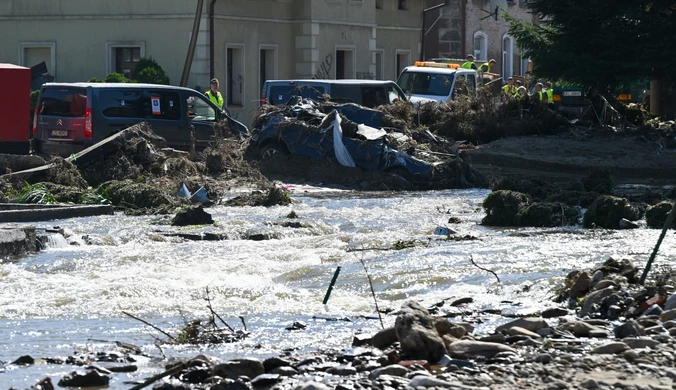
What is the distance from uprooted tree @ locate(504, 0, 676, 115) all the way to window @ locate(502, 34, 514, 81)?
27.8 metres

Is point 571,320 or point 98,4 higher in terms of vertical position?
point 98,4

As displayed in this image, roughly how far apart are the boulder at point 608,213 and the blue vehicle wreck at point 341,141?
21.5 feet

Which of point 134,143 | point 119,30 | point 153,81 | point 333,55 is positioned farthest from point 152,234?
point 333,55

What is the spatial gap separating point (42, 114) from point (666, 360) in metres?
17.7

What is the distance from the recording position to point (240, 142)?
24.0 metres

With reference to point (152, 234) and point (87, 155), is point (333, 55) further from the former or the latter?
point (152, 234)

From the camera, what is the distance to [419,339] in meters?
8.09

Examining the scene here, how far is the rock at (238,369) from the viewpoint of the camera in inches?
305

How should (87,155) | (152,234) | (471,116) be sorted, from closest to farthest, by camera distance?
1. (152,234)
2. (87,155)
3. (471,116)

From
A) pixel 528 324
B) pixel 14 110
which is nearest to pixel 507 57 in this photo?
pixel 14 110

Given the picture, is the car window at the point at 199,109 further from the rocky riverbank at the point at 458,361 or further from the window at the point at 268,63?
the rocky riverbank at the point at 458,361

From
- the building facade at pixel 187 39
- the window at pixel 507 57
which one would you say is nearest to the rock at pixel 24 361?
the building facade at pixel 187 39

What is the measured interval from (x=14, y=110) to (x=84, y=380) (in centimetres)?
1647

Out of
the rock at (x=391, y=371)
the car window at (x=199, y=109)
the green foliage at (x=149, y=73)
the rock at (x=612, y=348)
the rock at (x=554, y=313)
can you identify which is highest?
the green foliage at (x=149, y=73)
